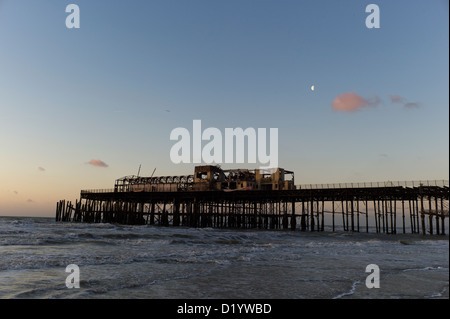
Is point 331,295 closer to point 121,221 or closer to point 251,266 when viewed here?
point 251,266

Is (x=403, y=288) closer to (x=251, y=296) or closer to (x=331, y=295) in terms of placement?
(x=331, y=295)

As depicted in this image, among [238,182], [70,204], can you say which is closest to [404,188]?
[238,182]

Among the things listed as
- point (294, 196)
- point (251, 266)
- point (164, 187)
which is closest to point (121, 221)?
point (164, 187)

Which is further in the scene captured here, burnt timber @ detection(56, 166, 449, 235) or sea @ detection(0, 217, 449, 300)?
burnt timber @ detection(56, 166, 449, 235)

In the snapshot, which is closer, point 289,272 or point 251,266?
point 289,272

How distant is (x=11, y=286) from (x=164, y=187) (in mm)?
52036

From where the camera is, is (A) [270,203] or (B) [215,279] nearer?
(B) [215,279]

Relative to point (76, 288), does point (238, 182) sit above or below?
above

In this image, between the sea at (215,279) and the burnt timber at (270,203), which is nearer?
the sea at (215,279)

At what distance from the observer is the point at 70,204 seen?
7306 cm

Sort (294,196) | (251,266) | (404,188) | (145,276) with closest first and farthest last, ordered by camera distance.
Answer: (145,276), (251,266), (404,188), (294,196)

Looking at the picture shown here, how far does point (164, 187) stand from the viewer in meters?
60.5
